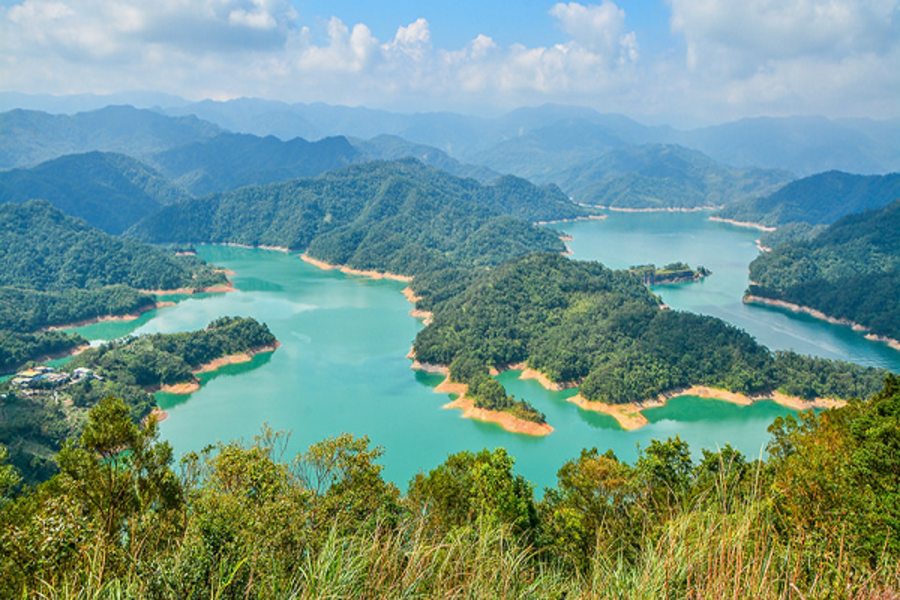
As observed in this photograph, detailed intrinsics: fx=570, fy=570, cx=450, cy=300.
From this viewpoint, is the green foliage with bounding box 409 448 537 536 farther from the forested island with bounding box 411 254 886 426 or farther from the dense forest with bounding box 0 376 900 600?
the forested island with bounding box 411 254 886 426

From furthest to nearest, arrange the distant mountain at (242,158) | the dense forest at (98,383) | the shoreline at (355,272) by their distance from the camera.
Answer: the distant mountain at (242,158), the shoreline at (355,272), the dense forest at (98,383)

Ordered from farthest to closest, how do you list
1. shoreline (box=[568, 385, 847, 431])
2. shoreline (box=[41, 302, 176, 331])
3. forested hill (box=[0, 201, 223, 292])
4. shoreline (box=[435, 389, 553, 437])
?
forested hill (box=[0, 201, 223, 292]), shoreline (box=[41, 302, 176, 331]), shoreline (box=[568, 385, 847, 431]), shoreline (box=[435, 389, 553, 437])

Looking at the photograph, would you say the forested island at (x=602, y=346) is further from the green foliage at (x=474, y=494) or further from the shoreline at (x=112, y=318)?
the shoreline at (x=112, y=318)

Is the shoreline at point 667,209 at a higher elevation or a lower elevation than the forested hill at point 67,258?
higher

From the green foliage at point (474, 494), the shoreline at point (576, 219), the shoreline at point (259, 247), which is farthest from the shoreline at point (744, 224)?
the green foliage at point (474, 494)

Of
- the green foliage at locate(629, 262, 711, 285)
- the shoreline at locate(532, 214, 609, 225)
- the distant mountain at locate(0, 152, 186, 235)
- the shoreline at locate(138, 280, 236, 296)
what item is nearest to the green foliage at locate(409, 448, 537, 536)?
the shoreline at locate(138, 280, 236, 296)

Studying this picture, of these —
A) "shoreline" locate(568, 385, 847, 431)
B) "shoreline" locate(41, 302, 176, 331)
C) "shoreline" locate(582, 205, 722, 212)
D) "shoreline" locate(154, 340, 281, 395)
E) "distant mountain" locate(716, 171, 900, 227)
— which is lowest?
"shoreline" locate(41, 302, 176, 331)

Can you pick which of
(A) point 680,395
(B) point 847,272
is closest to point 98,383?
(A) point 680,395

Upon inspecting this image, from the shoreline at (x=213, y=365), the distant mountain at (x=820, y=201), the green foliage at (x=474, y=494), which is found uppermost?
the distant mountain at (x=820, y=201)
